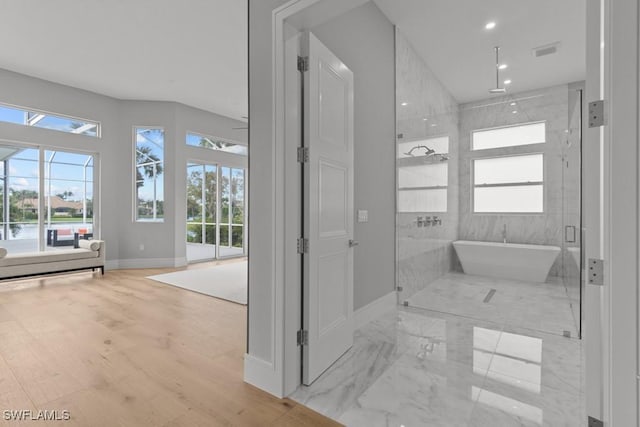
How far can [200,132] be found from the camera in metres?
7.10

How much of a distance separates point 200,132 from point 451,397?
6953 millimetres

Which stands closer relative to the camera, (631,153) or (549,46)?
(631,153)

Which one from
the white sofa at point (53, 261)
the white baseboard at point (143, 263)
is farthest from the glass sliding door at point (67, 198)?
the white baseboard at point (143, 263)

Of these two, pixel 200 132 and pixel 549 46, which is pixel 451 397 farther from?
pixel 200 132

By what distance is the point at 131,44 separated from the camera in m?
Answer: 4.28

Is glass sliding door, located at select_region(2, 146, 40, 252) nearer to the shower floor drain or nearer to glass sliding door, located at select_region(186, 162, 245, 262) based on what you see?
glass sliding door, located at select_region(186, 162, 245, 262)

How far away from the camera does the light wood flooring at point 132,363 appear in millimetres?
1756

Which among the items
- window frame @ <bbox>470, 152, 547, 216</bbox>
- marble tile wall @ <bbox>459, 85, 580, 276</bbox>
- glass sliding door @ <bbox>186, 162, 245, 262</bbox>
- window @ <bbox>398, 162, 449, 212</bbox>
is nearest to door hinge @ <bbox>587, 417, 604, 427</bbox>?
marble tile wall @ <bbox>459, 85, 580, 276</bbox>

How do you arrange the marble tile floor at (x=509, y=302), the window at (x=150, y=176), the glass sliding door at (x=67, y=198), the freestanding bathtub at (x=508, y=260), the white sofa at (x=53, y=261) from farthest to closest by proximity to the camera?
1. the window at (x=150, y=176)
2. the glass sliding door at (x=67, y=198)
3. the freestanding bathtub at (x=508, y=260)
4. the white sofa at (x=53, y=261)
5. the marble tile floor at (x=509, y=302)

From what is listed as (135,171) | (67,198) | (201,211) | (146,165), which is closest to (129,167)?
(135,171)

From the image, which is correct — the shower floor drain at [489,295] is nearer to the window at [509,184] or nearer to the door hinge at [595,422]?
the window at [509,184]

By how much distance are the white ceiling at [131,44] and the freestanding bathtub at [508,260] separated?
15.9 ft

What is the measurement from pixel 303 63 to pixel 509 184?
5082 mm

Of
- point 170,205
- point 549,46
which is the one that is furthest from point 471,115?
point 170,205
